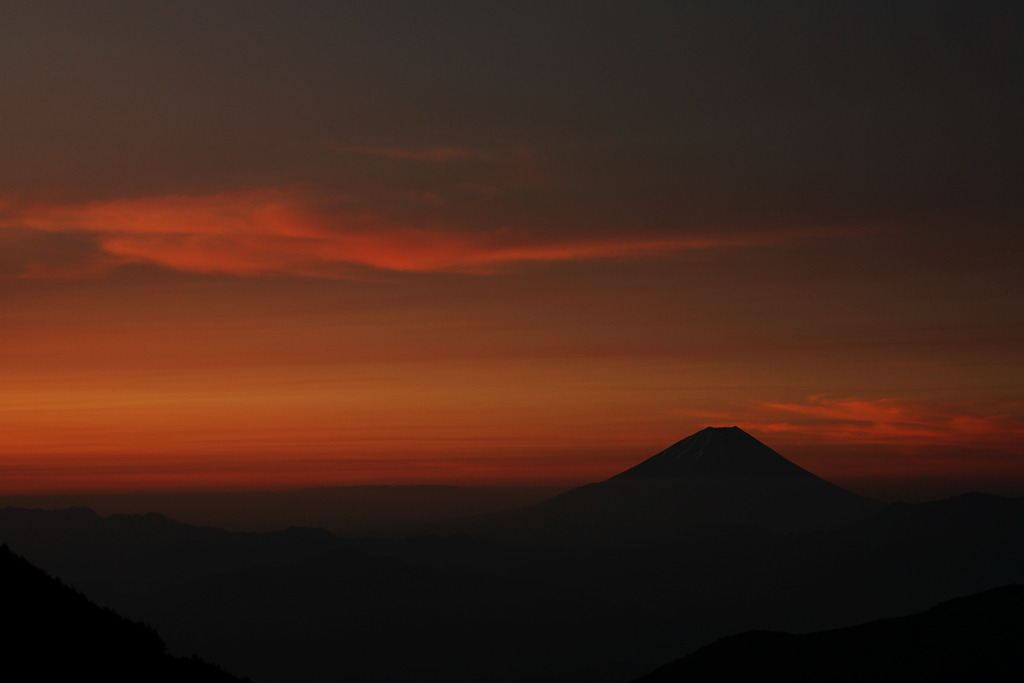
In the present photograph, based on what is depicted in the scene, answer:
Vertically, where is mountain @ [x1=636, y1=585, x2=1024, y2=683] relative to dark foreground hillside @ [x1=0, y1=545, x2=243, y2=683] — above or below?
below

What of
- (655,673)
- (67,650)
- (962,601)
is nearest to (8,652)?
(67,650)

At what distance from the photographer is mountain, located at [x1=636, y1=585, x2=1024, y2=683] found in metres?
122

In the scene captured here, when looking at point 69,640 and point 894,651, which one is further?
point 894,651

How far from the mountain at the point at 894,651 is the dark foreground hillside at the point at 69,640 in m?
98.9

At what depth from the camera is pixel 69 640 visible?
3609 centimetres

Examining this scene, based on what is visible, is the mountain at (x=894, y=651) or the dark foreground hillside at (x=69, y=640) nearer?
the dark foreground hillside at (x=69, y=640)

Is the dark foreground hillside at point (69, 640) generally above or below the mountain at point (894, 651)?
above

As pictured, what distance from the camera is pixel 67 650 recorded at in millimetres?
35375

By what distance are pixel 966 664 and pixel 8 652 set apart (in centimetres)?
11435

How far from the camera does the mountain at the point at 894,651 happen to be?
400 ft

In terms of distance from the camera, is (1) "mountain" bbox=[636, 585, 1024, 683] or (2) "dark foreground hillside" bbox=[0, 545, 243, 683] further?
(1) "mountain" bbox=[636, 585, 1024, 683]

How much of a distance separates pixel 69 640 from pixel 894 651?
4661 inches

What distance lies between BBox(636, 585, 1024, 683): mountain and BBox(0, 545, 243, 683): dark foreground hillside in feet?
325

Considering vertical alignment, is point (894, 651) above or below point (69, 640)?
below
